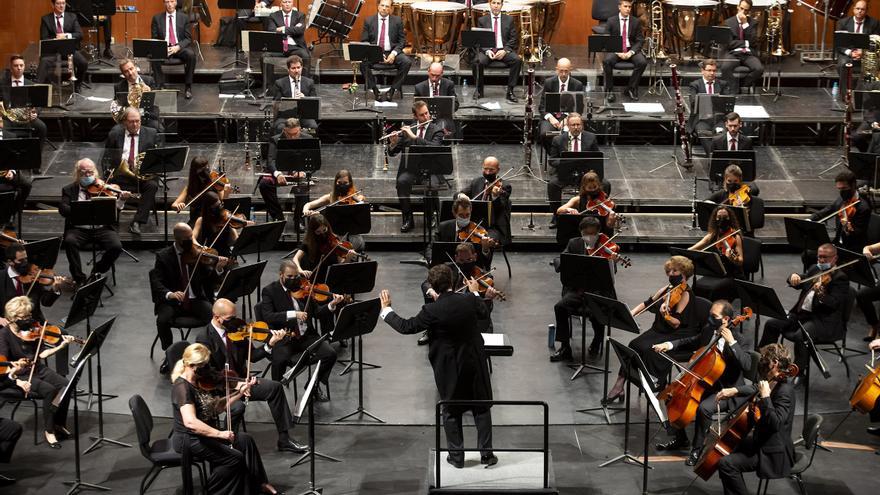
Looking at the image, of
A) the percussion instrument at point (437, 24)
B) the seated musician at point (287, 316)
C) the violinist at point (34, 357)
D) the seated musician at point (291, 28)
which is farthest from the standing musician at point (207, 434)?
the percussion instrument at point (437, 24)

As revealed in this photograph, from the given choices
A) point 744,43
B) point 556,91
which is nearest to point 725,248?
point 556,91

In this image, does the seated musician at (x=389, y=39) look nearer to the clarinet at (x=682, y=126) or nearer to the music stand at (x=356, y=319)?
the clarinet at (x=682, y=126)

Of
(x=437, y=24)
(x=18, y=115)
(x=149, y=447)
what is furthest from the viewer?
(x=437, y=24)

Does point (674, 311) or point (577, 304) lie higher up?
point (674, 311)

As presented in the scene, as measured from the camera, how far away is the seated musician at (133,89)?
15828 mm

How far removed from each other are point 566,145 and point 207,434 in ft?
23.4

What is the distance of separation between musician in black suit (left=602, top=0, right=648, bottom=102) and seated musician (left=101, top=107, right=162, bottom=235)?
253 inches

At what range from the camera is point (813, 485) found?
991 centimetres

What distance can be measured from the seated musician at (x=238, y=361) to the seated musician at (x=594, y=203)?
13.0 feet

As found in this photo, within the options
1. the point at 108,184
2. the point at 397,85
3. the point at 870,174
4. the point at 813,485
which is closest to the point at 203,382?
the point at 813,485

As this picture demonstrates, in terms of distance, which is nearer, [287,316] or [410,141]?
[287,316]

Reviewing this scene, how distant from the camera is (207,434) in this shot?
29.8 ft

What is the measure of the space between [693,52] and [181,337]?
9839 millimetres

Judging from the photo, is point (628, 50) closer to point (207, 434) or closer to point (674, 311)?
point (674, 311)
